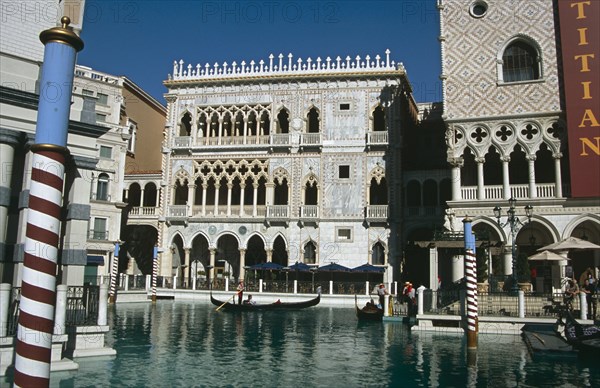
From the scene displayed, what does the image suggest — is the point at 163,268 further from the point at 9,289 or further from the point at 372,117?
the point at 9,289

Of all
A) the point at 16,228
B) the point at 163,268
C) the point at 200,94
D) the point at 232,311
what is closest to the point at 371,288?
the point at 232,311

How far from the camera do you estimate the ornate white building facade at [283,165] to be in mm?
26016

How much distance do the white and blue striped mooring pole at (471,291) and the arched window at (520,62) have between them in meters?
10.7

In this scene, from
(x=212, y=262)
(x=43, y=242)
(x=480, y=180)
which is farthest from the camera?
(x=212, y=262)

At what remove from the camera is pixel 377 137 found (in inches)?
1026

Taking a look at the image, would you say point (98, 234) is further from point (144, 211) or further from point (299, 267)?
point (299, 267)

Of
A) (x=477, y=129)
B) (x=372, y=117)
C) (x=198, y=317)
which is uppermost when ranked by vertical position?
(x=372, y=117)

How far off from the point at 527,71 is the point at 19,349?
21143mm

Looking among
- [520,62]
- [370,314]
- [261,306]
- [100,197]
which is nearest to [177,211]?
[100,197]

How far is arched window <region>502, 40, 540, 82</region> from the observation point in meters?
21.1

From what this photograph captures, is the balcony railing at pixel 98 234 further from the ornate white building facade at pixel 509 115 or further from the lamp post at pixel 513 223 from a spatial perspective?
the lamp post at pixel 513 223

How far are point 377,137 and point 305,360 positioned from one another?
1692 centimetres

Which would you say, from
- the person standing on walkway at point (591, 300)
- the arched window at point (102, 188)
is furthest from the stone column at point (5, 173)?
the arched window at point (102, 188)

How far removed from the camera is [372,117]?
2642 centimetres
